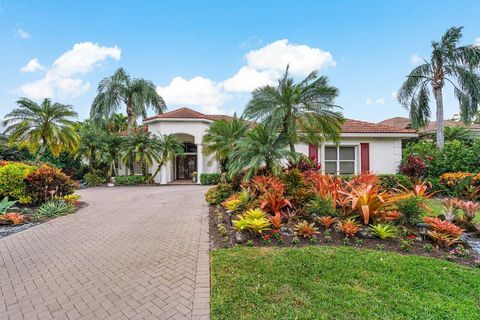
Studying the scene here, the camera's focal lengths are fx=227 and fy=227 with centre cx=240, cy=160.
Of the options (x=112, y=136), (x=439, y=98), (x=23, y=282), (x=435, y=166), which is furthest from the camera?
(x=112, y=136)

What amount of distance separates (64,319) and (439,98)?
64.0 feet

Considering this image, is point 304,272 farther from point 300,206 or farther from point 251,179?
point 251,179

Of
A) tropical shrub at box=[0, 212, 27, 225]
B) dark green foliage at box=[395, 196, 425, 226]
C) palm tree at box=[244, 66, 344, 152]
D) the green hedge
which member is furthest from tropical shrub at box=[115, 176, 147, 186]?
dark green foliage at box=[395, 196, 425, 226]

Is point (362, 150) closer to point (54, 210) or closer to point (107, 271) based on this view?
point (107, 271)

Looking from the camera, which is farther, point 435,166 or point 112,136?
point 112,136

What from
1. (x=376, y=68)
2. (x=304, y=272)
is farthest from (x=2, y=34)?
(x=376, y=68)

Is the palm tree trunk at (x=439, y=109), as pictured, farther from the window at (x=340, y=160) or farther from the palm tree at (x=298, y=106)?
the palm tree at (x=298, y=106)

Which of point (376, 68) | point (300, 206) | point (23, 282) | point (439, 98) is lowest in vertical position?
point (23, 282)

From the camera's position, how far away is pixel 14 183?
9102 millimetres

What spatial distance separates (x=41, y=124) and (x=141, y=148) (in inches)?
247

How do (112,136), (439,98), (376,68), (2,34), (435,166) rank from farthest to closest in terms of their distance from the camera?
(112,136)
(439,98)
(376,68)
(435,166)
(2,34)

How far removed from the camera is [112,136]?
65.5ft

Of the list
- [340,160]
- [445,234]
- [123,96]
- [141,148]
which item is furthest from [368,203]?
[123,96]

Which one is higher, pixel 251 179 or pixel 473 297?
pixel 251 179
